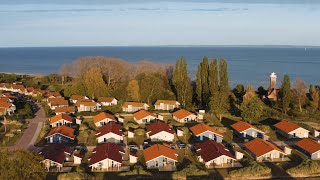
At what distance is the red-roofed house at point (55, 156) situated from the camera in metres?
27.0

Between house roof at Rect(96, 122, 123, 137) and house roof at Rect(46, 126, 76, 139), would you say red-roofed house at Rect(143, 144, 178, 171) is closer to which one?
house roof at Rect(96, 122, 123, 137)

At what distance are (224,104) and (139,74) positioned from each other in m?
18.8

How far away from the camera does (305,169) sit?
26281mm

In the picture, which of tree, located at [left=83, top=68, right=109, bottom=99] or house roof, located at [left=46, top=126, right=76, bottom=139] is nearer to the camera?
house roof, located at [left=46, top=126, right=76, bottom=139]

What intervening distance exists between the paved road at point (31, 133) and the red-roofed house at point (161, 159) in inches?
444

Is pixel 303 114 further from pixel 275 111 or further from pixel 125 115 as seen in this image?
pixel 125 115

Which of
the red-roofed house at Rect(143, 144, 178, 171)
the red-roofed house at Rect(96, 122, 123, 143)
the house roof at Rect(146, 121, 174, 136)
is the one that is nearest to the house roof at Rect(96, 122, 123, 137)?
the red-roofed house at Rect(96, 122, 123, 143)

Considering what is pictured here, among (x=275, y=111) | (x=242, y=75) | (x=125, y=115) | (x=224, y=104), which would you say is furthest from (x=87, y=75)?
(x=242, y=75)

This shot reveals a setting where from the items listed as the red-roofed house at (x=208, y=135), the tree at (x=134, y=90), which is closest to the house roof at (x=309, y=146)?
the red-roofed house at (x=208, y=135)

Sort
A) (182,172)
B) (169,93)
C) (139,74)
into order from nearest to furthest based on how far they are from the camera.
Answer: (182,172), (169,93), (139,74)

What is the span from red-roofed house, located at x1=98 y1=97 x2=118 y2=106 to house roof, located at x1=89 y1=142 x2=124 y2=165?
71.5 feet

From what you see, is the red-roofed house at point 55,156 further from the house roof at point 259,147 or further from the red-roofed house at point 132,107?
the red-roofed house at point 132,107

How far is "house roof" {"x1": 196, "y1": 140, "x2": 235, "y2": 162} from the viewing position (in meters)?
28.2

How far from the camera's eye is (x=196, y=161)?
29156 mm
